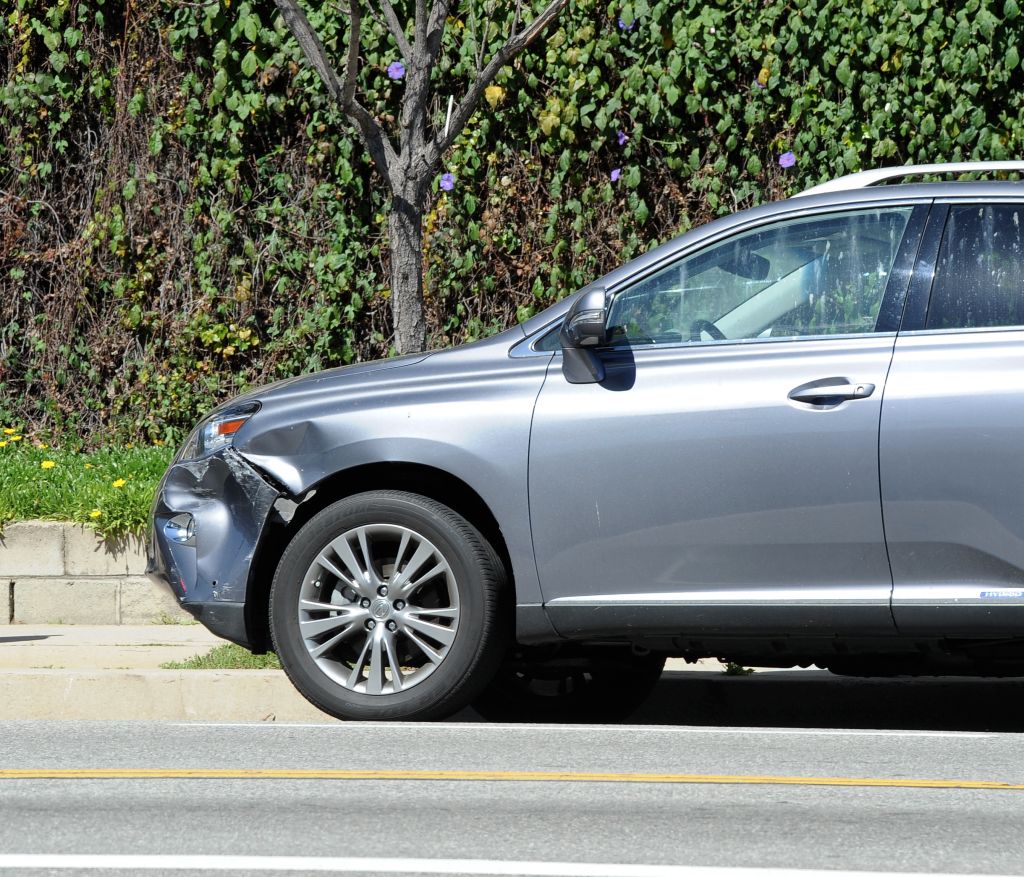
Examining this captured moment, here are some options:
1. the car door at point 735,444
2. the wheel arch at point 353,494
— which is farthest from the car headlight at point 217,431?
the car door at point 735,444

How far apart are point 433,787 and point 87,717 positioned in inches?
95.0

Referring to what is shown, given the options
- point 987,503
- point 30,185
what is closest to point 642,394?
point 987,503

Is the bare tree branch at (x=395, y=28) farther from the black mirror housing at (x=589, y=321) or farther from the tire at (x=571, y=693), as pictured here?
the tire at (x=571, y=693)

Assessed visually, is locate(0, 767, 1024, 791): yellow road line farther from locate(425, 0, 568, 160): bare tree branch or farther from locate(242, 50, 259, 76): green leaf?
locate(242, 50, 259, 76): green leaf

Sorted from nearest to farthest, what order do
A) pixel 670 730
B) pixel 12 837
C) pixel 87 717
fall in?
pixel 12 837 < pixel 670 730 < pixel 87 717

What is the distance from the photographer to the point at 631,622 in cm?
Answer: 568

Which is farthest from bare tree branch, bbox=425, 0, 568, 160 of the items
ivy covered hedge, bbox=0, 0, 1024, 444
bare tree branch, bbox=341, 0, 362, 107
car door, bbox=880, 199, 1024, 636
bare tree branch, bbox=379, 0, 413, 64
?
car door, bbox=880, 199, 1024, 636

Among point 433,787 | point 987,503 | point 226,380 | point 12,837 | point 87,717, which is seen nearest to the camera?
point 12,837

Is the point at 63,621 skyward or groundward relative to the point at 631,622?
groundward

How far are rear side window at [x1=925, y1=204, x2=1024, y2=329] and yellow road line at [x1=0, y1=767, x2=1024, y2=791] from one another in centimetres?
150

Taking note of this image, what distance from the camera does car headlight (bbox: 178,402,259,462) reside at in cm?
614

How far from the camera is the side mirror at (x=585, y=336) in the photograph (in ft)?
18.6

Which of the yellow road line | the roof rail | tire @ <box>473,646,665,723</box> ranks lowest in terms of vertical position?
tire @ <box>473,646,665,723</box>

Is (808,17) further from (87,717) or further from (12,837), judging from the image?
(12,837)
